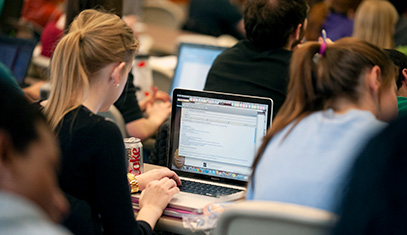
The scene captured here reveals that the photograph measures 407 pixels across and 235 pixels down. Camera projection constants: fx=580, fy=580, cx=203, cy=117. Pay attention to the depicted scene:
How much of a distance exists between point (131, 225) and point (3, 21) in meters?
3.80

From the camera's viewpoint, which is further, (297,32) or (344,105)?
(297,32)

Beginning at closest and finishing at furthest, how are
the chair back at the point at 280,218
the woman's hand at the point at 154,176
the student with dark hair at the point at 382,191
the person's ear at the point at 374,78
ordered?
the student with dark hair at the point at 382,191, the chair back at the point at 280,218, the person's ear at the point at 374,78, the woman's hand at the point at 154,176

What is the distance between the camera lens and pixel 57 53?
5.55 ft

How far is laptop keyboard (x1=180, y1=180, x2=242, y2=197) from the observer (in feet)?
6.28

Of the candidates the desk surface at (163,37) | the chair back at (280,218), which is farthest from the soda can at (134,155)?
the desk surface at (163,37)

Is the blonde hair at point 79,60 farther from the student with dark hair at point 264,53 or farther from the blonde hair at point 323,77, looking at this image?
the student with dark hair at point 264,53

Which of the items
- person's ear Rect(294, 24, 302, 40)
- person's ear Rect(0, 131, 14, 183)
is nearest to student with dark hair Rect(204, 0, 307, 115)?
person's ear Rect(294, 24, 302, 40)

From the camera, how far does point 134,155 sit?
1.97 m

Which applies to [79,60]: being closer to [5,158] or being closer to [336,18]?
[5,158]

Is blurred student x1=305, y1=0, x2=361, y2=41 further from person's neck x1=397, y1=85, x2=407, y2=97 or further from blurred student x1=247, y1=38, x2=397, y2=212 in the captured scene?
blurred student x1=247, y1=38, x2=397, y2=212

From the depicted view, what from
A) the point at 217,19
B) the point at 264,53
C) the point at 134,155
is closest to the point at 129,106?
the point at 264,53

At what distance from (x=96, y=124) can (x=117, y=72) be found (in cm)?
22

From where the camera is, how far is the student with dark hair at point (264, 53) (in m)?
2.38

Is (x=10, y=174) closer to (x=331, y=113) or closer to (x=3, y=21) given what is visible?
(x=331, y=113)
